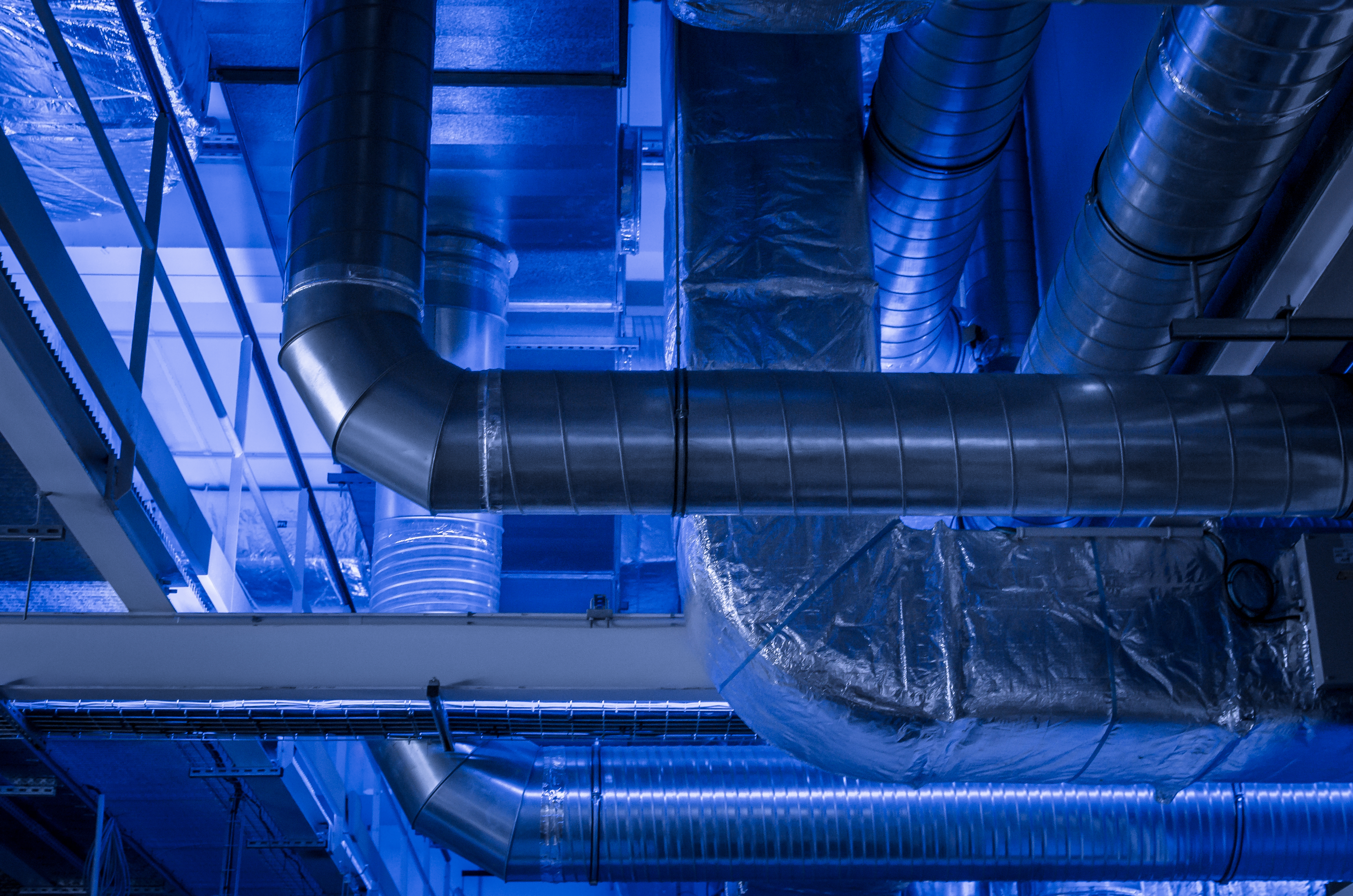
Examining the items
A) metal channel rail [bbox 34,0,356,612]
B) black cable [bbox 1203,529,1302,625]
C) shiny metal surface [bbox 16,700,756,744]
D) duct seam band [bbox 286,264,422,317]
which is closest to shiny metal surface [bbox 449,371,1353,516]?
duct seam band [bbox 286,264,422,317]

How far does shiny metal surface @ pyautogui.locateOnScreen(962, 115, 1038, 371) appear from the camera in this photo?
5.59 metres

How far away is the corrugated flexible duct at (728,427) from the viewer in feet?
11.3

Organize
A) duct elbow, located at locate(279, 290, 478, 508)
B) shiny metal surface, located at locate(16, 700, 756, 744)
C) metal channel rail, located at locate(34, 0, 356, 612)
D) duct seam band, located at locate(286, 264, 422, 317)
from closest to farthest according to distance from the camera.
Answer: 1. duct elbow, located at locate(279, 290, 478, 508)
2. duct seam band, located at locate(286, 264, 422, 317)
3. metal channel rail, located at locate(34, 0, 356, 612)
4. shiny metal surface, located at locate(16, 700, 756, 744)

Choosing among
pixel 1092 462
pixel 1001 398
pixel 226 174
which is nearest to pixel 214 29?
pixel 226 174

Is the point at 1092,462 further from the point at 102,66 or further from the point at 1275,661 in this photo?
the point at 102,66

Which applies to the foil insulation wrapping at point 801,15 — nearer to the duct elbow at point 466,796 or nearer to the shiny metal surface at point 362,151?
the shiny metal surface at point 362,151

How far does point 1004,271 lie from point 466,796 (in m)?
3.54

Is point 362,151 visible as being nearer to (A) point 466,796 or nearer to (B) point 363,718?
(B) point 363,718

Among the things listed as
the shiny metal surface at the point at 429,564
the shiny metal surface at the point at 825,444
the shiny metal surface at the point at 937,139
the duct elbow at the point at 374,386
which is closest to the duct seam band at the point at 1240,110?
the shiny metal surface at the point at 937,139

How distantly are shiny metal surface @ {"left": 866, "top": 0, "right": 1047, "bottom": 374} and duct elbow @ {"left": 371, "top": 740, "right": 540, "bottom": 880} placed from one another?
2768mm

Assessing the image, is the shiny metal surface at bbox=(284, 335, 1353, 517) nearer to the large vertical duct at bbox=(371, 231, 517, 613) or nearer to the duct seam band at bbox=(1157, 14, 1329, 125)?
the duct seam band at bbox=(1157, 14, 1329, 125)

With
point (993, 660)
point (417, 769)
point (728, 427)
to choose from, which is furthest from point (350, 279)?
point (417, 769)

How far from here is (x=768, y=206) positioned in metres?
4.23

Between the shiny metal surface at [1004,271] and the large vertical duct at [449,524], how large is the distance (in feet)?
7.26
